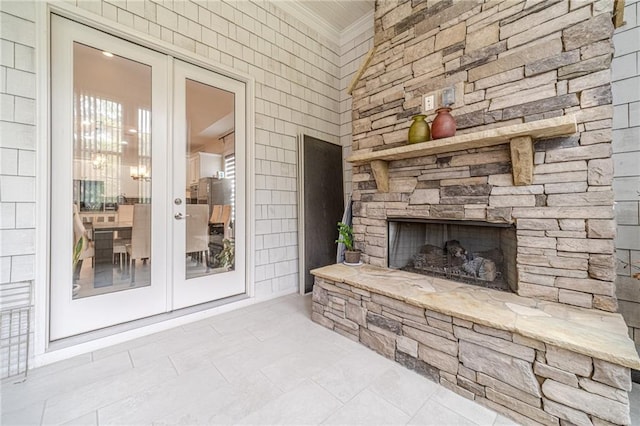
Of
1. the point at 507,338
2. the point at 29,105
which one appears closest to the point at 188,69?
the point at 29,105

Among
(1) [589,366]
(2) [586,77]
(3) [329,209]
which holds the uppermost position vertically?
(2) [586,77]

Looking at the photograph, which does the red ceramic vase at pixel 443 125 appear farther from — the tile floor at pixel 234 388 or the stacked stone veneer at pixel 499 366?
the tile floor at pixel 234 388

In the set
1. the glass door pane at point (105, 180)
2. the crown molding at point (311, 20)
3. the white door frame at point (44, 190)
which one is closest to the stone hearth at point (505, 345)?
the glass door pane at point (105, 180)

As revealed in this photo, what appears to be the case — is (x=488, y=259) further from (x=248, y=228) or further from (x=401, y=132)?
(x=248, y=228)

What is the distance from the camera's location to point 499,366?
142 cm

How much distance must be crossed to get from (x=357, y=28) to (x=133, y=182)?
3.47 m

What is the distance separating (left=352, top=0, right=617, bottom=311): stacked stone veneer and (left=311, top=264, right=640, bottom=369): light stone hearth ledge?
170mm

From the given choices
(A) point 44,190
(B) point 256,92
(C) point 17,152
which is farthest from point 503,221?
(C) point 17,152

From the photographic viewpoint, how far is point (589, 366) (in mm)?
1197

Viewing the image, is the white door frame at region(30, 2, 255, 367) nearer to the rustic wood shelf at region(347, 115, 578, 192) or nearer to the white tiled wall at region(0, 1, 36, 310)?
the white tiled wall at region(0, 1, 36, 310)

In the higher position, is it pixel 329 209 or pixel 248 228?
pixel 329 209

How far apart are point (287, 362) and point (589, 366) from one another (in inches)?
63.9

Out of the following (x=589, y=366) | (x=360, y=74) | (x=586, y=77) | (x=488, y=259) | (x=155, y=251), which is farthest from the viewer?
(x=360, y=74)

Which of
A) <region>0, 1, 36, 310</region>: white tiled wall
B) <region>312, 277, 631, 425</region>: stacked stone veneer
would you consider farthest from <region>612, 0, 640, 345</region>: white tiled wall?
<region>0, 1, 36, 310</region>: white tiled wall
